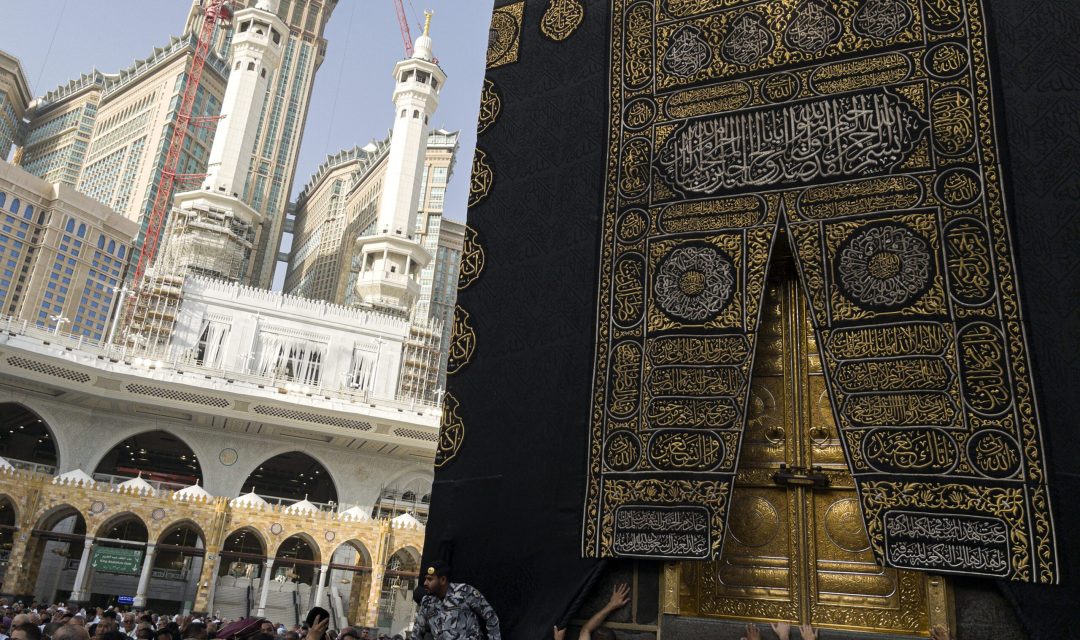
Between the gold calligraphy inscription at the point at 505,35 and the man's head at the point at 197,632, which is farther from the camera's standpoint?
the gold calligraphy inscription at the point at 505,35

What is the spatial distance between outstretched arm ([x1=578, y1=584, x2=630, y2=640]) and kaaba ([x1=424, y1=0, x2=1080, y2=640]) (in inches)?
2.2

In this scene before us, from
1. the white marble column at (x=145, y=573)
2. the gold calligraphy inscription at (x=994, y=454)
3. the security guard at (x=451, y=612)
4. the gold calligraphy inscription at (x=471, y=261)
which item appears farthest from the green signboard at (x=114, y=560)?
the gold calligraphy inscription at (x=994, y=454)

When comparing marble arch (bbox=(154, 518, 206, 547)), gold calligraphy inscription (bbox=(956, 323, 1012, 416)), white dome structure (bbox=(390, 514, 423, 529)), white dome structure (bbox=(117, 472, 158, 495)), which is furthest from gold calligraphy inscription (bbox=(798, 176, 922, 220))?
white dome structure (bbox=(117, 472, 158, 495))

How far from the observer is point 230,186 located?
68.7 ft

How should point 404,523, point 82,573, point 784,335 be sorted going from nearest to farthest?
point 784,335 < point 82,573 < point 404,523

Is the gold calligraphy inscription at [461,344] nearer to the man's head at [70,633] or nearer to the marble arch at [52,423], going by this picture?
the man's head at [70,633]

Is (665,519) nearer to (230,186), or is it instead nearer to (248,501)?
(248,501)

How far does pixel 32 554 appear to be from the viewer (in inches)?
447

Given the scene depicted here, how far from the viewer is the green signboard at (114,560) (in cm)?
1109

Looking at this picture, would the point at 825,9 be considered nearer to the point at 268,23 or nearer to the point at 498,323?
the point at 498,323

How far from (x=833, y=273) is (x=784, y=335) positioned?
45 centimetres

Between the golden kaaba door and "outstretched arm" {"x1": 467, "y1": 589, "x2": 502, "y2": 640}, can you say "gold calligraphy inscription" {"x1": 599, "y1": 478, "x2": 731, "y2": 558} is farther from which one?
"outstretched arm" {"x1": 467, "y1": 589, "x2": 502, "y2": 640}

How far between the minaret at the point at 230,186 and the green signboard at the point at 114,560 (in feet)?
31.6

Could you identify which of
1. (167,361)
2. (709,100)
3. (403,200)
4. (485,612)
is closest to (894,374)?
(709,100)
